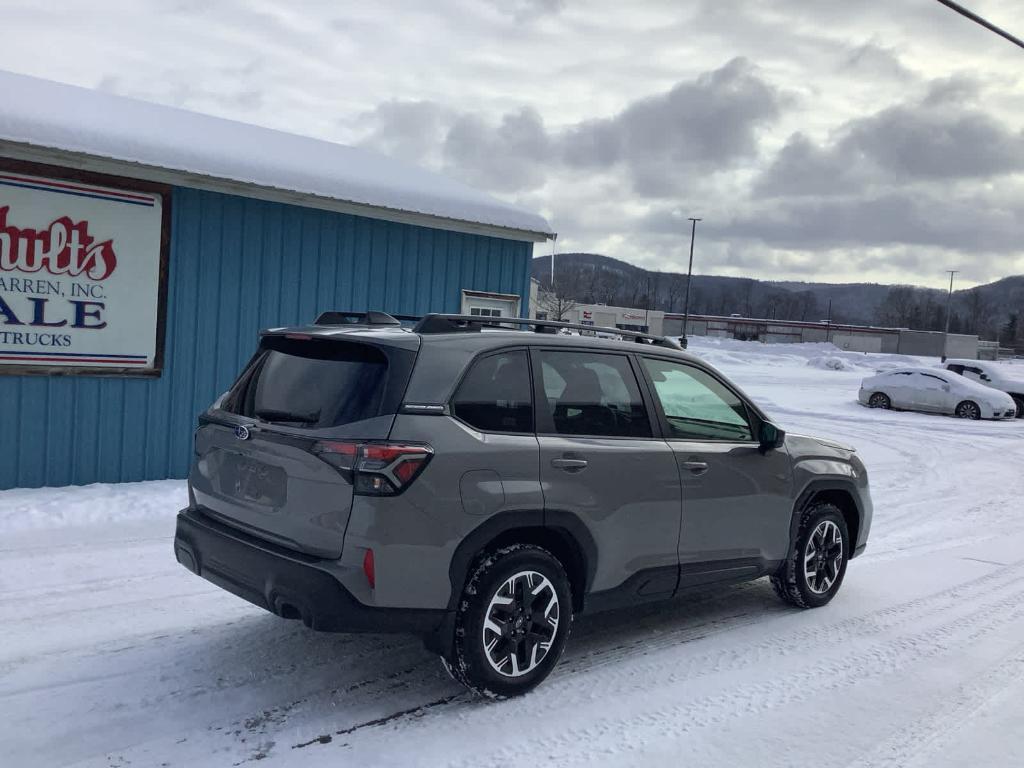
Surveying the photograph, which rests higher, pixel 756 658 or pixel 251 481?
pixel 251 481

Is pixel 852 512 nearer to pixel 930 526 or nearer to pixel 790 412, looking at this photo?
pixel 930 526

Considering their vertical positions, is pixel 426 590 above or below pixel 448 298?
below

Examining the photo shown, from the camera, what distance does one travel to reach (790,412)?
69.2ft

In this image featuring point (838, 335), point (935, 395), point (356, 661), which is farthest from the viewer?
point (838, 335)

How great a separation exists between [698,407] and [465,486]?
5.82ft

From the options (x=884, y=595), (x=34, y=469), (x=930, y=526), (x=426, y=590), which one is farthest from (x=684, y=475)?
(x=34, y=469)

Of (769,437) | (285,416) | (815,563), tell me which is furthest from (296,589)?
(815,563)

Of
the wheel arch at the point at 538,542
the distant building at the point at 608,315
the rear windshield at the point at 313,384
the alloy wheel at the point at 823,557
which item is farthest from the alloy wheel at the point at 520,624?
the distant building at the point at 608,315

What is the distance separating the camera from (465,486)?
3998 millimetres

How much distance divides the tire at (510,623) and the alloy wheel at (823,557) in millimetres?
2308

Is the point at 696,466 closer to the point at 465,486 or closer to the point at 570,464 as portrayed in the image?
the point at 570,464

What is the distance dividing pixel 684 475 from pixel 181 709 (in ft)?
9.28

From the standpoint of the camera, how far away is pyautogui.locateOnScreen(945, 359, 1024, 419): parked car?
25547mm

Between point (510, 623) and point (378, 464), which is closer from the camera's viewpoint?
point (378, 464)
